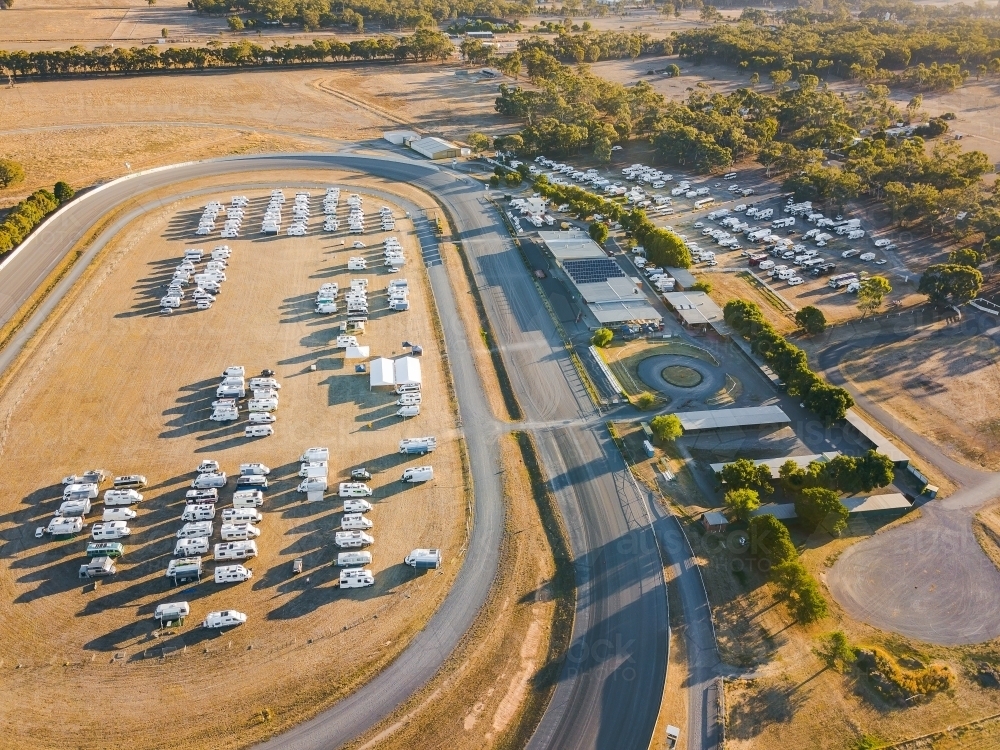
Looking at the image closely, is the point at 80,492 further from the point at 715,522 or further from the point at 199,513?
the point at 715,522

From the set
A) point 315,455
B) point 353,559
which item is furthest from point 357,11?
point 353,559

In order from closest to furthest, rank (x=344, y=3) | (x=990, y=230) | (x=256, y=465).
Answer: (x=256, y=465) < (x=990, y=230) < (x=344, y=3)

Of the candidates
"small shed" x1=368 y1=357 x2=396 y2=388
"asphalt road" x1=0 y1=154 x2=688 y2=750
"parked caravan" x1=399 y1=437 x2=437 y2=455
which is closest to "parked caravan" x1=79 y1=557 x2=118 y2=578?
"asphalt road" x1=0 y1=154 x2=688 y2=750

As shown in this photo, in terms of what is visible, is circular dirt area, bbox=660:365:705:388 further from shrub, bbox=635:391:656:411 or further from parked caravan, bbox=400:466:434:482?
parked caravan, bbox=400:466:434:482

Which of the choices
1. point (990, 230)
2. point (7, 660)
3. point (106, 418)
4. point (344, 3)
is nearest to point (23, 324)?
point (106, 418)

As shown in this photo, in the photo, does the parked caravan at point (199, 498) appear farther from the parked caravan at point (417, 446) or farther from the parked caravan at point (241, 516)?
the parked caravan at point (417, 446)

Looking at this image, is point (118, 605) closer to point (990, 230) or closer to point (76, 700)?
point (76, 700)

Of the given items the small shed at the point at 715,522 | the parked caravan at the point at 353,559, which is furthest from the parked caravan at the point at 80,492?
the small shed at the point at 715,522
